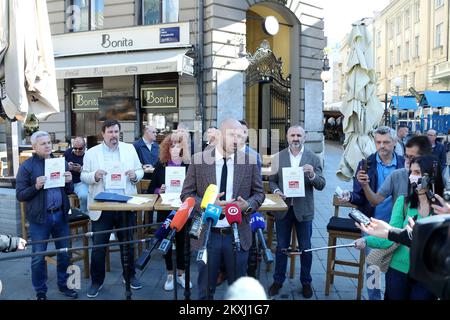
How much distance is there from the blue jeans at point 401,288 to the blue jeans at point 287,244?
164cm

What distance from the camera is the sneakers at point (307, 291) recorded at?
4.58 m

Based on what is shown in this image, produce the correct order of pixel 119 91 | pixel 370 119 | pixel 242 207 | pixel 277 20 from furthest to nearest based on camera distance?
pixel 277 20, pixel 119 91, pixel 370 119, pixel 242 207

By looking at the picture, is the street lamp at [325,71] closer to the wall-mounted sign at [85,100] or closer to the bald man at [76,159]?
the wall-mounted sign at [85,100]

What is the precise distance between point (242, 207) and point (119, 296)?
230 cm

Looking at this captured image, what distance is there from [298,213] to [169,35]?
9659 millimetres

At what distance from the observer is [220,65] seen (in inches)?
487

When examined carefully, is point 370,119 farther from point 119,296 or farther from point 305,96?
point 305,96

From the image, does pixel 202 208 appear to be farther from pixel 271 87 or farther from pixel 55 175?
pixel 271 87

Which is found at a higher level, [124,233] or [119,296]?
[124,233]

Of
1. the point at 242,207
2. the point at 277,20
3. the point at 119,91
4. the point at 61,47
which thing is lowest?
the point at 242,207

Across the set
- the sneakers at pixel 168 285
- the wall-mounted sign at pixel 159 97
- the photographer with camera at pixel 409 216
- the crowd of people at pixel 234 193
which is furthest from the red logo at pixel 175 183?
the wall-mounted sign at pixel 159 97

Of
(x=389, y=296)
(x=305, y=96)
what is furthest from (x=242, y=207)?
(x=305, y=96)
